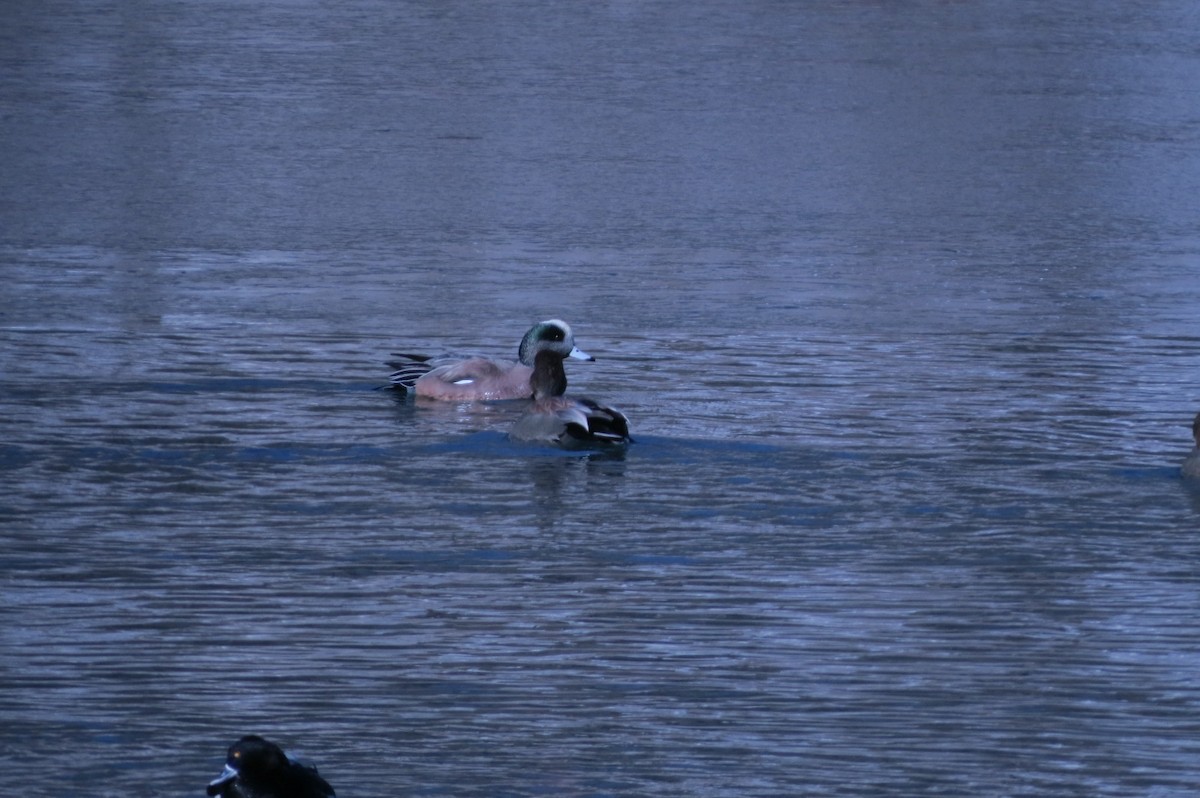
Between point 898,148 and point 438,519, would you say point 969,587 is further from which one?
point 898,148

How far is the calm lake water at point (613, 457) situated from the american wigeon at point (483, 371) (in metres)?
0.08

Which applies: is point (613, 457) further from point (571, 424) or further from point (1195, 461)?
point (1195, 461)

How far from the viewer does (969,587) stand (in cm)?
596

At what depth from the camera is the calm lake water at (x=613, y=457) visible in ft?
16.0

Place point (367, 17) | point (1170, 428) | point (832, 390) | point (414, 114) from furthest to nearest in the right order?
point (367, 17)
point (414, 114)
point (832, 390)
point (1170, 428)

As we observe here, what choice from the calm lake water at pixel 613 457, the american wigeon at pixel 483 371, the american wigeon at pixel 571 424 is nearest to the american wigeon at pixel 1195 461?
the calm lake water at pixel 613 457

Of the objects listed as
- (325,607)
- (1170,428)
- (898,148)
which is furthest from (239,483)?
(898,148)

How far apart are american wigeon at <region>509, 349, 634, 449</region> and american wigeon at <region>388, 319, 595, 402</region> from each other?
1.34 ft

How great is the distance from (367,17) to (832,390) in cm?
1286

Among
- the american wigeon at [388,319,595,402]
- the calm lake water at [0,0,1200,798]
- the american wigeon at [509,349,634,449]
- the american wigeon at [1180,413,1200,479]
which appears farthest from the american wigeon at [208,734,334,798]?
the american wigeon at [388,319,595,402]

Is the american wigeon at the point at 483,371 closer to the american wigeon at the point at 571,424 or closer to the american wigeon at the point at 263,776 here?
the american wigeon at the point at 571,424

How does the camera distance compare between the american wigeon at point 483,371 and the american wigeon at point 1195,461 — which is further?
the american wigeon at point 483,371

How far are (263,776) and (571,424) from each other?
3.75 m

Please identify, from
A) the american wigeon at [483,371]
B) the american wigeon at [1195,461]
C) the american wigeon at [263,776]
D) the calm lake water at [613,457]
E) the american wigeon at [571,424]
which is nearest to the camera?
the american wigeon at [263,776]
